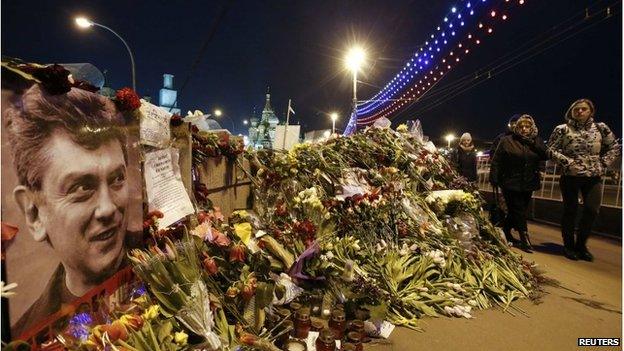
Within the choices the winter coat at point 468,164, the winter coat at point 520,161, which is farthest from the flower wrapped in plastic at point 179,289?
the winter coat at point 468,164

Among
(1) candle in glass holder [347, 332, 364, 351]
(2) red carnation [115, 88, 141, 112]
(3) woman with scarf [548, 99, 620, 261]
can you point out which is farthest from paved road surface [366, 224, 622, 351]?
(2) red carnation [115, 88, 141, 112]

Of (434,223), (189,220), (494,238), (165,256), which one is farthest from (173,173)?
(494,238)

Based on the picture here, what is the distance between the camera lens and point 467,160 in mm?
7098

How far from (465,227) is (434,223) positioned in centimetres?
38

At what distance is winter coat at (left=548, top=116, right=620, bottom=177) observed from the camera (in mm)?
4598

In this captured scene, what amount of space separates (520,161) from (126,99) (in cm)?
507

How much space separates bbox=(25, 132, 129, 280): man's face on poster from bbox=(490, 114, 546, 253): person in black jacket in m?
5.05

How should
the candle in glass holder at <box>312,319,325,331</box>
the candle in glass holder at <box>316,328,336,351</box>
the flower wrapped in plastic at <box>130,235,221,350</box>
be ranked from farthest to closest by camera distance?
the candle in glass holder at <box>312,319,325,331</box> < the candle in glass holder at <box>316,328,336,351</box> < the flower wrapped in plastic at <box>130,235,221,350</box>

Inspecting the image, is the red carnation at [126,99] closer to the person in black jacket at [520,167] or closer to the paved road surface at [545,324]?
the paved road surface at [545,324]

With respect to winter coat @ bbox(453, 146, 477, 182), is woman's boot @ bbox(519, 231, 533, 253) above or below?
below

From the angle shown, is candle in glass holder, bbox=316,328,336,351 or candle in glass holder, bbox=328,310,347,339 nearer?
candle in glass holder, bbox=316,328,336,351
